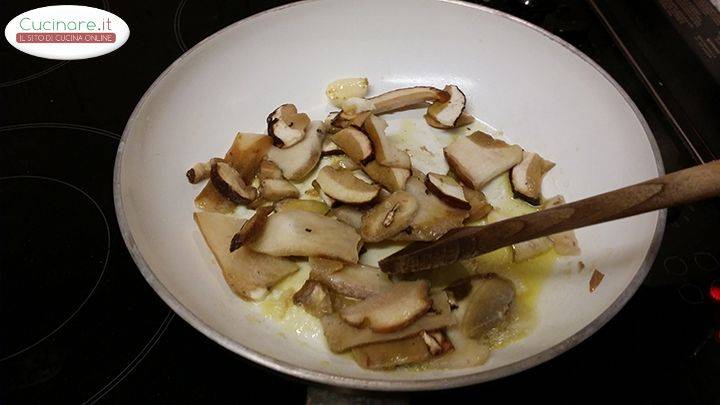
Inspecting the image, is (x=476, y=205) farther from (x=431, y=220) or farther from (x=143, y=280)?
(x=143, y=280)

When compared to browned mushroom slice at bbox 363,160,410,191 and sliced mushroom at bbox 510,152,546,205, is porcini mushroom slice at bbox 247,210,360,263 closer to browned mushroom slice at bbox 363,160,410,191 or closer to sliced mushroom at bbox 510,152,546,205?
browned mushroom slice at bbox 363,160,410,191

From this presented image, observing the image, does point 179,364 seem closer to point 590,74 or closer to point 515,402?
point 515,402

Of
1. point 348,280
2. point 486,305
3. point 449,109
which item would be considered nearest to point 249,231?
point 348,280

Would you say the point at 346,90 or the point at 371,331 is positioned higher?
the point at 346,90

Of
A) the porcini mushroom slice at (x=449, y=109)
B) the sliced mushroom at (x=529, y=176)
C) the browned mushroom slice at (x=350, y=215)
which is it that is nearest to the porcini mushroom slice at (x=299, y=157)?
the browned mushroom slice at (x=350, y=215)

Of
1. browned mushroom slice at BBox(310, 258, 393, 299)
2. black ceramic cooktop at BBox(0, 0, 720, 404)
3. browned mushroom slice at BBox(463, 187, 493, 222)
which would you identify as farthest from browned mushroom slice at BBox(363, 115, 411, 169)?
black ceramic cooktop at BBox(0, 0, 720, 404)

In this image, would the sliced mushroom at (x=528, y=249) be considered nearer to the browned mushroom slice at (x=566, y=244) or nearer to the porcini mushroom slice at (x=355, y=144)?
the browned mushroom slice at (x=566, y=244)
